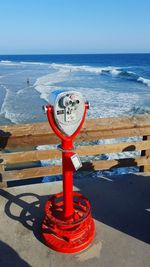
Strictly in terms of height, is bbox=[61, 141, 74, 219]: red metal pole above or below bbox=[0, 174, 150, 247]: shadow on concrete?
above

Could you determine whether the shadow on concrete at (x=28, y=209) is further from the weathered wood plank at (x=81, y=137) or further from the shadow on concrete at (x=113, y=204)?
the weathered wood plank at (x=81, y=137)

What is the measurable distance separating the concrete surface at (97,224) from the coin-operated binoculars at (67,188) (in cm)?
8

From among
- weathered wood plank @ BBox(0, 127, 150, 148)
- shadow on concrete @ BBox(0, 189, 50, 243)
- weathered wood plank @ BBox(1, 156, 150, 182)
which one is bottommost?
shadow on concrete @ BBox(0, 189, 50, 243)

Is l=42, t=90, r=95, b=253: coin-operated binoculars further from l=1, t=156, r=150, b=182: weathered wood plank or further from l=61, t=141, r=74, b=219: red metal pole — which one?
l=1, t=156, r=150, b=182: weathered wood plank

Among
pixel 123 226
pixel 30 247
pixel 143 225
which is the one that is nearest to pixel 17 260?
pixel 30 247

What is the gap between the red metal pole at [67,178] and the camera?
86.8 inches

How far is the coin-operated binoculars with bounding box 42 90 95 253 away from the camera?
80.0 inches

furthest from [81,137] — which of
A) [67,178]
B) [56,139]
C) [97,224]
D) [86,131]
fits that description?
[97,224]

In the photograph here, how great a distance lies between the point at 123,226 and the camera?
8.30 ft

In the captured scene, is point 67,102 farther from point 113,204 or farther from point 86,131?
point 113,204

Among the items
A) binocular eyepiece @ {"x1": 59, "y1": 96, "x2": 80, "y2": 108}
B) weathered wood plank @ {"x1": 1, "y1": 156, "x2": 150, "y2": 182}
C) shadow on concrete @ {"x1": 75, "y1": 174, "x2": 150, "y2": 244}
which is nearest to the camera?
binocular eyepiece @ {"x1": 59, "y1": 96, "x2": 80, "y2": 108}

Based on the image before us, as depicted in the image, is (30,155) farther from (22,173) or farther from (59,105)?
(59,105)

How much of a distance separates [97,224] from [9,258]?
79 cm

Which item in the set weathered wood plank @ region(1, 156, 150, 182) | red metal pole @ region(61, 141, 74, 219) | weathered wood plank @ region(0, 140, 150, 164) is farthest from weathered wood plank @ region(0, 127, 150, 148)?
red metal pole @ region(61, 141, 74, 219)
